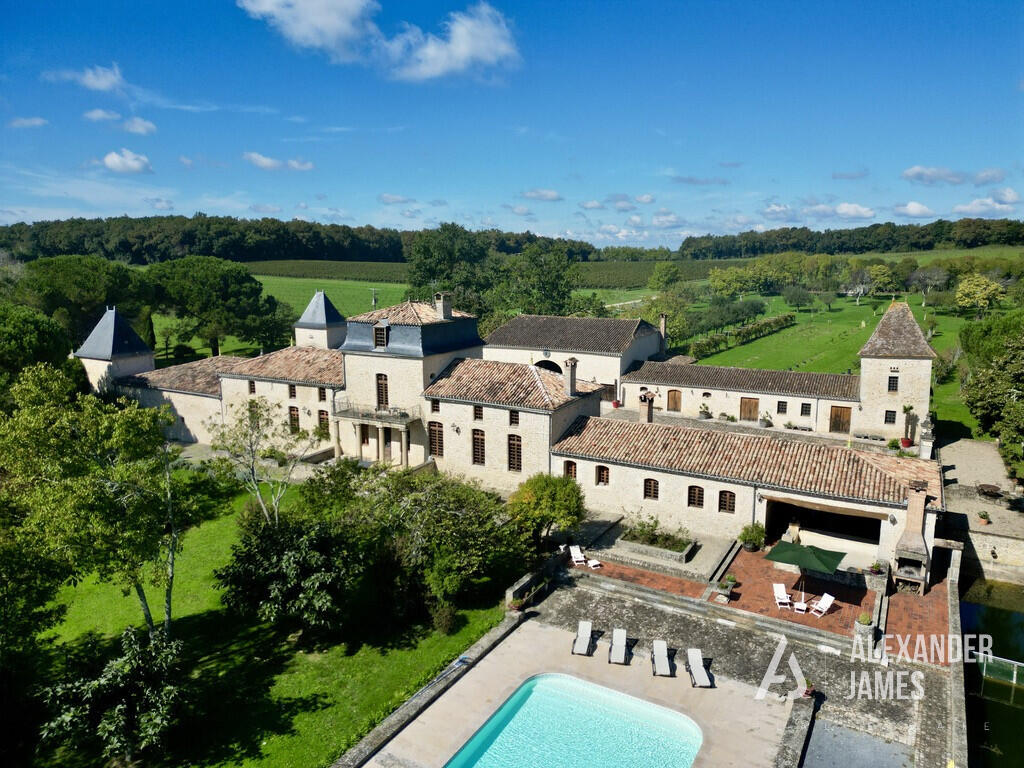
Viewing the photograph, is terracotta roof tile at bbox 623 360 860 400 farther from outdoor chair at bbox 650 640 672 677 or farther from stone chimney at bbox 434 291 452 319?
outdoor chair at bbox 650 640 672 677

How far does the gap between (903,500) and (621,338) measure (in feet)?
95.1

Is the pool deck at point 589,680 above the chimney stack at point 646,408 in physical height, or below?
below

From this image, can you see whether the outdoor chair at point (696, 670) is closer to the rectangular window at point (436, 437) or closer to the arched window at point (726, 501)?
the arched window at point (726, 501)

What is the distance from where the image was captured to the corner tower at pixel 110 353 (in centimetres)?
4481

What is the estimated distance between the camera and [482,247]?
92.1 meters

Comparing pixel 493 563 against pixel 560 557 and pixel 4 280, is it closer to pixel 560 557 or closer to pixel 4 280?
pixel 560 557

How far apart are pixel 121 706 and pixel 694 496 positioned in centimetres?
2104

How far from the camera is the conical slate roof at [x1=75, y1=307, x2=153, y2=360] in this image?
147 feet

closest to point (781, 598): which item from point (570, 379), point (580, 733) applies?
point (580, 733)

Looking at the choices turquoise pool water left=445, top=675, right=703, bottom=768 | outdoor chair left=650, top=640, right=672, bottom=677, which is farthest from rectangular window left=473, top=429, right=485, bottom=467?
turquoise pool water left=445, top=675, right=703, bottom=768

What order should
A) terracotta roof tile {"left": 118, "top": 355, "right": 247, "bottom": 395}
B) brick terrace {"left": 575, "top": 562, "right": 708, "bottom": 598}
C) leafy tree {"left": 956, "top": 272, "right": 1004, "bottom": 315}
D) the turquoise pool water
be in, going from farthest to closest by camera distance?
leafy tree {"left": 956, "top": 272, "right": 1004, "bottom": 315} → terracotta roof tile {"left": 118, "top": 355, "right": 247, "bottom": 395} → brick terrace {"left": 575, "top": 562, "right": 708, "bottom": 598} → the turquoise pool water

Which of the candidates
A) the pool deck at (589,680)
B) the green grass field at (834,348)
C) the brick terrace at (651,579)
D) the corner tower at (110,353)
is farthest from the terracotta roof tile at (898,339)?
the corner tower at (110,353)

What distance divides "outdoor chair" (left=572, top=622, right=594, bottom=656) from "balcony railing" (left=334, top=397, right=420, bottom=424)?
52.9ft

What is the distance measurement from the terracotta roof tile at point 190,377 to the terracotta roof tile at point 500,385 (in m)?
15.6
